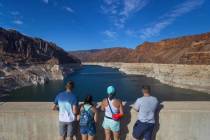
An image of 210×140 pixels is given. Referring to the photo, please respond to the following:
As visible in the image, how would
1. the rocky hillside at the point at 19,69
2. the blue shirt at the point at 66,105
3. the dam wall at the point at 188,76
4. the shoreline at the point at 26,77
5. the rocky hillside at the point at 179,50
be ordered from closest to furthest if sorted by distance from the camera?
the blue shirt at the point at 66,105 < the dam wall at the point at 188,76 < the shoreline at the point at 26,77 < the rocky hillside at the point at 19,69 < the rocky hillside at the point at 179,50

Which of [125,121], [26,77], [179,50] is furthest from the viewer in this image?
[179,50]

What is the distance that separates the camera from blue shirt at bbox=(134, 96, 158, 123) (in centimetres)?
553

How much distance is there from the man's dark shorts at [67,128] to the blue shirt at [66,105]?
0.33ft

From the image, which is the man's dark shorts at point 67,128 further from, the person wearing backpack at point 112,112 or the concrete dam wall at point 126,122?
the person wearing backpack at point 112,112

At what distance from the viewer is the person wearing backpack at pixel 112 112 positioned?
557 centimetres

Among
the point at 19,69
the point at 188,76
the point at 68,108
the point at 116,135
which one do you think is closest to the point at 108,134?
the point at 116,135

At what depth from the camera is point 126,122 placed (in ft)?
20.2

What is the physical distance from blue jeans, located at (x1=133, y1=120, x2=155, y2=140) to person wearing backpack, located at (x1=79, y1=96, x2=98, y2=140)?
0.88 m

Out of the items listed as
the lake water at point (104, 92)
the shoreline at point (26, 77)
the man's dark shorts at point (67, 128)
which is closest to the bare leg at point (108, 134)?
the man's dark shorts at point (67, 128)

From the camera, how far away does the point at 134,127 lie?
227 inches

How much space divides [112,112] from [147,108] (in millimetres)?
735

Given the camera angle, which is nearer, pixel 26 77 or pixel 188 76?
pixel 188 76

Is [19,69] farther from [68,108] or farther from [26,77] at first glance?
[68,108]

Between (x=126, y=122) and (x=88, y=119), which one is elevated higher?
(x=88, y=119)
